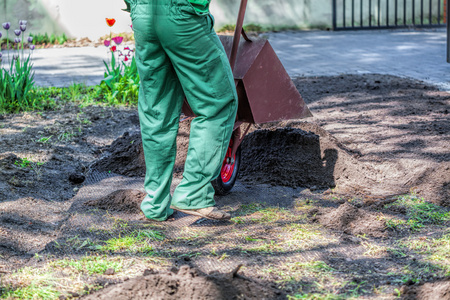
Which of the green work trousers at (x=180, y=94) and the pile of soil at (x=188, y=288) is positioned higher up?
the green work trousers at (x=180, y=94)

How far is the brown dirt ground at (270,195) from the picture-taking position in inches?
101

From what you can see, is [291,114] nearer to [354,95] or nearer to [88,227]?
[88,227]

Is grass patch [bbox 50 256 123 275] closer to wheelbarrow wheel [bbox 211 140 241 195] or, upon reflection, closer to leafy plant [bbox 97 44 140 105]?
wheelbarrow wheel [bbox 211 140 241 195]

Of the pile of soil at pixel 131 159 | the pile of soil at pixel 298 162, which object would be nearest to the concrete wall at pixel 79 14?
the pile of soil at pixel 131 159

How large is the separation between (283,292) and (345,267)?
424 millimetres

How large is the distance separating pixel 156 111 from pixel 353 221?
1.21 meters

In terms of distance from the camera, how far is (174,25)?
282 cm

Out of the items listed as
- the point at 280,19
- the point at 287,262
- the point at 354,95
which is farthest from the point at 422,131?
the point at 280,19

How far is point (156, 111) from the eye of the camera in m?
3.05

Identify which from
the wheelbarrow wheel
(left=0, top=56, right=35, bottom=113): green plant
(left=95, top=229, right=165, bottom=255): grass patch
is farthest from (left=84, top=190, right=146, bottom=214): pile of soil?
(left=0, top=56, right=35, bottom=113): green plant

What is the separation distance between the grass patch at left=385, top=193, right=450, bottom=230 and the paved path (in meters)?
3.26

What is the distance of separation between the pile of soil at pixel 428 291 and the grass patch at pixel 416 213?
827 mm

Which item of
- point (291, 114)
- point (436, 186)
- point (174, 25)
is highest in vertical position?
point (174, 25)

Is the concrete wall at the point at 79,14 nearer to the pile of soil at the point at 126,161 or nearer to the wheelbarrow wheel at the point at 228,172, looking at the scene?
the pile of soil at the point at 126,161
